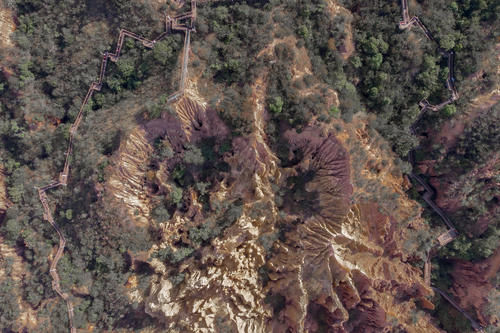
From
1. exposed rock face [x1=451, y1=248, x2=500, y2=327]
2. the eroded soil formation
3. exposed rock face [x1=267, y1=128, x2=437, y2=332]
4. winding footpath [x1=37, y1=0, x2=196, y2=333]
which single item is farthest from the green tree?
exposed rock face [x1=451, y1=248, x2=500, y2=327]

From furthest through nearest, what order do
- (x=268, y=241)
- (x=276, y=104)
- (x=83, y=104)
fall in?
(x=83, y=104) → (x=268, y=241) → (x=276, y=104)

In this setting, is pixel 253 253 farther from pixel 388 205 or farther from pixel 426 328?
pixel 426 328

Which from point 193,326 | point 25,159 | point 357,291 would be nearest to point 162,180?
point 193,326

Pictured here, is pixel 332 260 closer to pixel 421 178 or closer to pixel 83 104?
pixel 421 178

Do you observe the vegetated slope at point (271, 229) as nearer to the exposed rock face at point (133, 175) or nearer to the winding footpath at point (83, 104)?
the exposed rock face at point (133, 175)

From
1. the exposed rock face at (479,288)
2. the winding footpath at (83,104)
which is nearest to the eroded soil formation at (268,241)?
the exposed rock face at (479,288)

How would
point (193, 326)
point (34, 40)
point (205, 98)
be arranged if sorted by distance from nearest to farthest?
1. point (205, 98)
2. point (193, 326)
3. point (34, 40)

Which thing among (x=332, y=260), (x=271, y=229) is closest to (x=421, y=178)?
(x=332, y=260)
